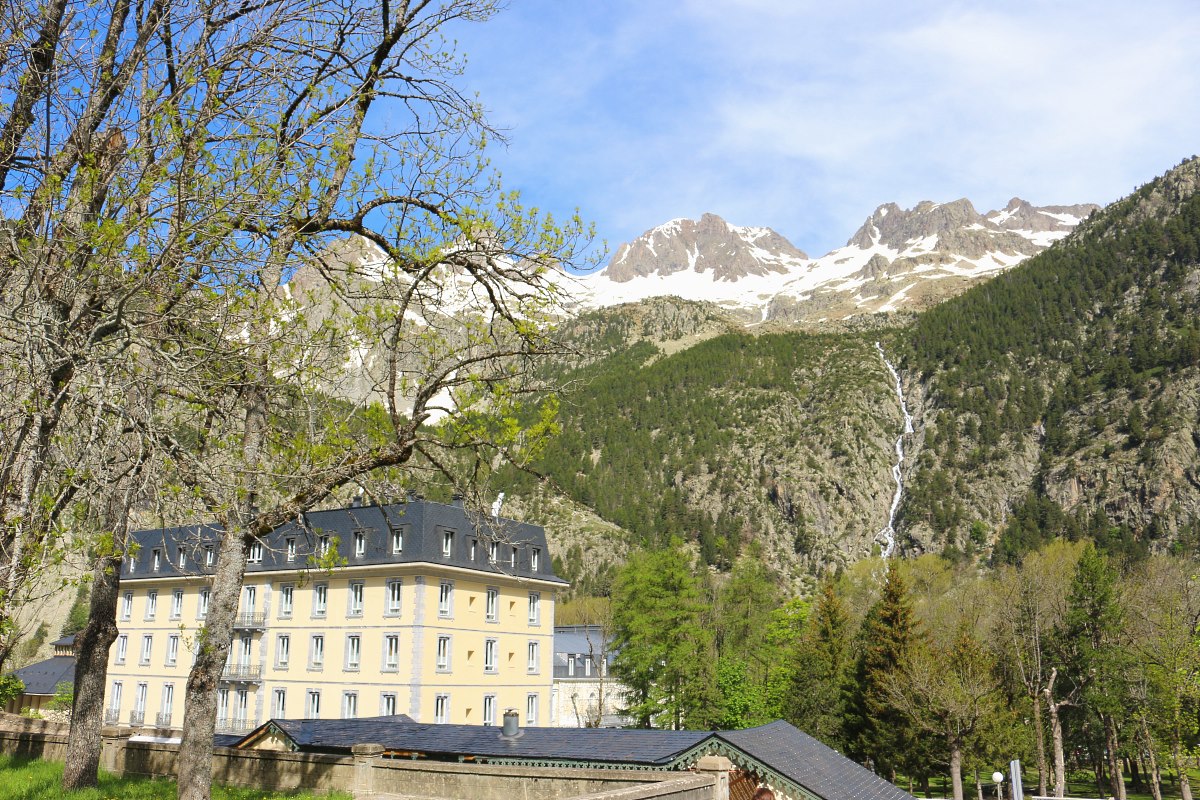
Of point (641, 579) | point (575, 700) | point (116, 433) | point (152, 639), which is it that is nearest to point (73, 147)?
point (116, 433)

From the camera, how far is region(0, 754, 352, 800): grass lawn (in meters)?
12.1

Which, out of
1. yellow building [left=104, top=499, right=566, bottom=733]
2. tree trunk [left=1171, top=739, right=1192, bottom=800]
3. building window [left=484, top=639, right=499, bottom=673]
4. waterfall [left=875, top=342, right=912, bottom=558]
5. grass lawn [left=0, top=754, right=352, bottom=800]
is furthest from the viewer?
waterfall [left=875, top=342, right=912, bottom=558]

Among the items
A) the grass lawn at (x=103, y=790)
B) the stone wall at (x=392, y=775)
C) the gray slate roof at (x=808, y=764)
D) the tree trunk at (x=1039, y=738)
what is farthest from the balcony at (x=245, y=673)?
the tree trunk at (x=1039, y=738)

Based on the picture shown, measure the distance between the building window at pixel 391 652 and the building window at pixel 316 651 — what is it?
4533mm

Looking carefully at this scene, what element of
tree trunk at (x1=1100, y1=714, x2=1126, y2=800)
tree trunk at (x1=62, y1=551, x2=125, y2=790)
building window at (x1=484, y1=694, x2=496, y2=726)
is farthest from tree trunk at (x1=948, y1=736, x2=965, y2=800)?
tree trunk at (x1=62, y1=551, x2=125, y2=790)

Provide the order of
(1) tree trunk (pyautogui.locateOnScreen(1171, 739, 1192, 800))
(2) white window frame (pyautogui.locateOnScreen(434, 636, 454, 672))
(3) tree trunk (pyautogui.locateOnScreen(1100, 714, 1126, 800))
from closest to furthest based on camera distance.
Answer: (1) tree trunk (pyautogui.locateOnScreen(1171, 739, 1192, 800)) < (3) tree trunk (pyautogui.locateOnScreen(1100, 714, 1126, 800)) < (2) white window frame (pyautogui.locateOnScreen(434, 636, 454, 672))

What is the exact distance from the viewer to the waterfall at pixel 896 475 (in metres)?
147

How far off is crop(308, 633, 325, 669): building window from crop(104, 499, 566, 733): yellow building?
0.05 metres

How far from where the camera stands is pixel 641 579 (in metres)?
46.9

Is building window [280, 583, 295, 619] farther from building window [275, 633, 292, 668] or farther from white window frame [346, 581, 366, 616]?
white window frame [346, 581, 366, 616]

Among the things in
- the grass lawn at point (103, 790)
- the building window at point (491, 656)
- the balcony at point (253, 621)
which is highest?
the balcony at point (253, 621)

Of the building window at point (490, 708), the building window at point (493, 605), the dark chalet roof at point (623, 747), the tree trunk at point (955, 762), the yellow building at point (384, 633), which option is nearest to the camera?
the dark chalet roof at point (623, 747)

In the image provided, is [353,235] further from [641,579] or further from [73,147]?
[641,579]

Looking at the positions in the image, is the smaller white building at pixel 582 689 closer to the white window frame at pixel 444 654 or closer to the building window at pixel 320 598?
the white window frame at pixel 444 654
